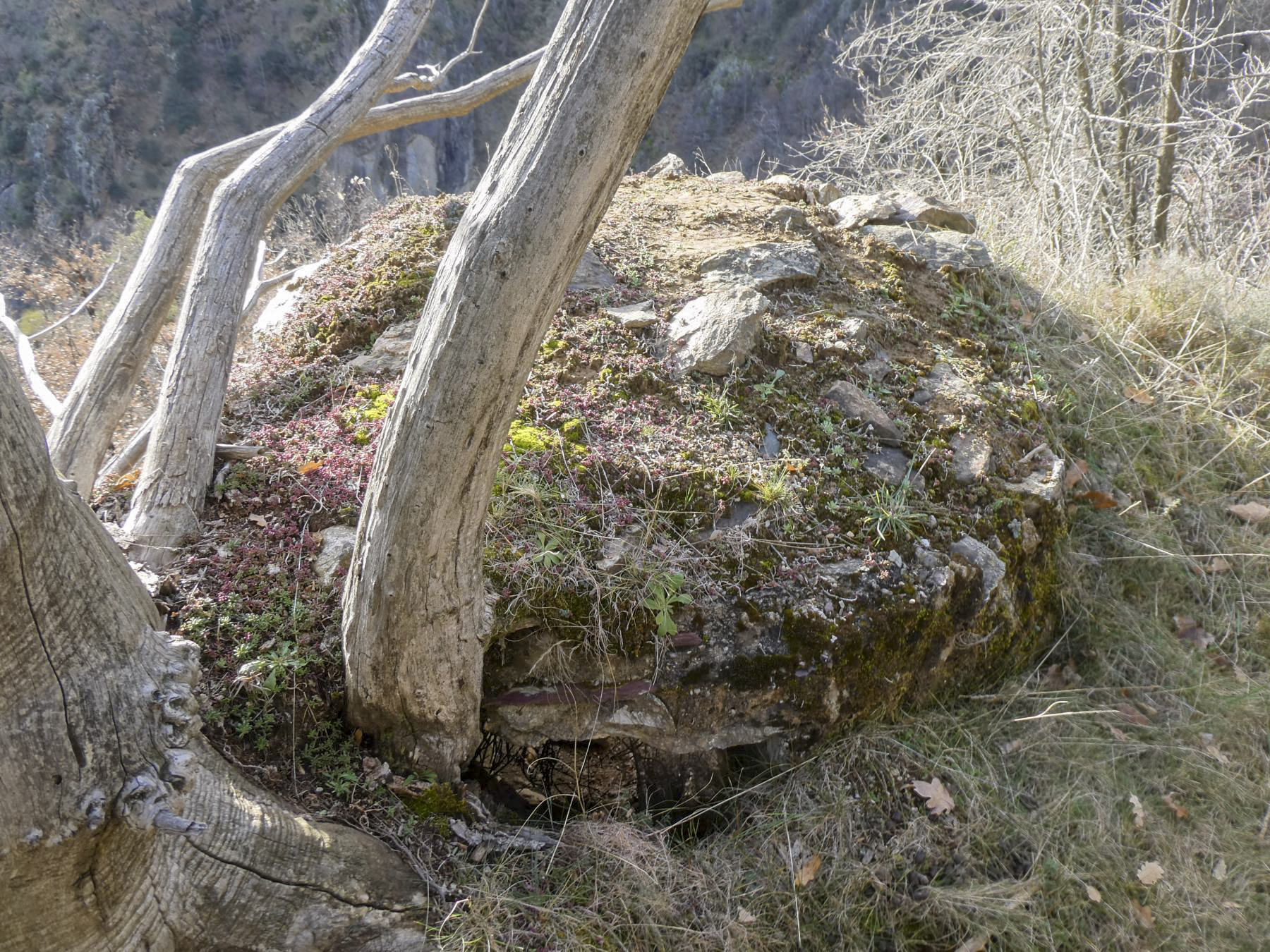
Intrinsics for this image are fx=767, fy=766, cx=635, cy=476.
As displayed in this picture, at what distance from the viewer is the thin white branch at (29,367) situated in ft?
12.5

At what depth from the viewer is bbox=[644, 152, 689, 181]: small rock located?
5352 mm

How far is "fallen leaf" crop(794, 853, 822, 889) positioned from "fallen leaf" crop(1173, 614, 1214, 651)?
2.42 m

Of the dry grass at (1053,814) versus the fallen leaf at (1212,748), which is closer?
the dry grass at (1053,814)

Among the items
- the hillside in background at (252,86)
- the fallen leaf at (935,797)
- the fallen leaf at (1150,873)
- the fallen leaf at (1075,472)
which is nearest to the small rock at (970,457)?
the fallen leaf at (1075,472)

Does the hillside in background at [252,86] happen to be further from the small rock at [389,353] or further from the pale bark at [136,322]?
the small rock at [389,353]

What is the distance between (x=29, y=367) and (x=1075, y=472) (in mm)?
5468

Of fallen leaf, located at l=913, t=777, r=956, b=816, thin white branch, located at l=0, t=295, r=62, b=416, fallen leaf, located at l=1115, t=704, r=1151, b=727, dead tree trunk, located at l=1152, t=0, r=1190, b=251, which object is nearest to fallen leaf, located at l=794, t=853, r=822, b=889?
fallen leaf, located at l=913, t=777, r=956, b=816

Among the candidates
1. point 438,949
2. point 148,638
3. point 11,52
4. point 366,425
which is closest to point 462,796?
point 438,949

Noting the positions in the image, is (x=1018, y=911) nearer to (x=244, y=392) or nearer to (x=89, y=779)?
(x=89, y=779)

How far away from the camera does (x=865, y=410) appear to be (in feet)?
11.7

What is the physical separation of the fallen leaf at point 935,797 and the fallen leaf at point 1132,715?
109cm

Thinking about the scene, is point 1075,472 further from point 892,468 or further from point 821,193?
point 821,193

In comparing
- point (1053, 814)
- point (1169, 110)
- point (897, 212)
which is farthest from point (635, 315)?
point (1169, 110)

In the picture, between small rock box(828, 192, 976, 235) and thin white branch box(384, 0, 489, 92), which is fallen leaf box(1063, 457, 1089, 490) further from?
thin white branch box(384, 0, 489, 92)
